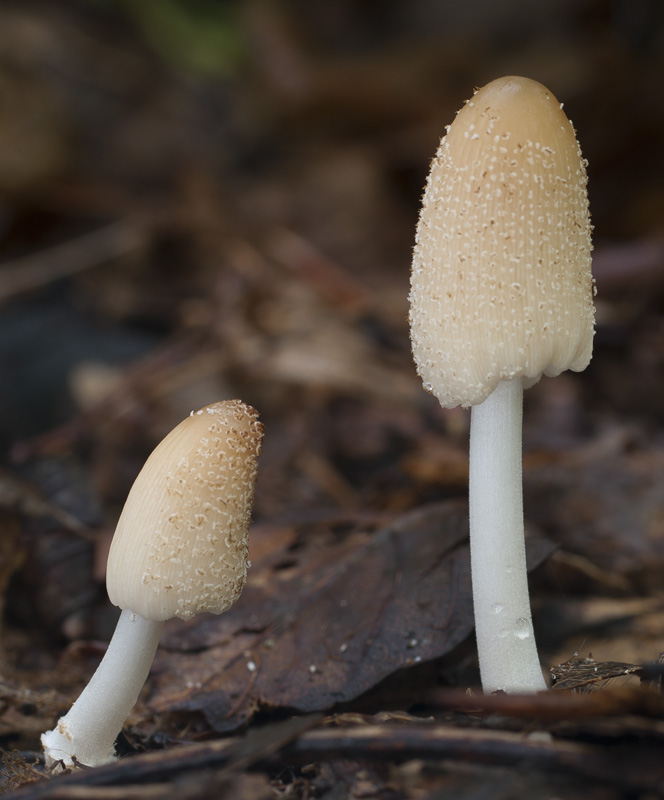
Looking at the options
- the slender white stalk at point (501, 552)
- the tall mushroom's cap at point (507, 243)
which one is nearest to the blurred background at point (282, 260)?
the slender white stalk at point (501, 552)

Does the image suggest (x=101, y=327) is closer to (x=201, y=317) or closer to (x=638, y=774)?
(x=201, y=317)

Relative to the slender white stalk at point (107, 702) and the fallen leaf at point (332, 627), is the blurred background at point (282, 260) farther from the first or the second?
the slender white stalk at point (107, 702)

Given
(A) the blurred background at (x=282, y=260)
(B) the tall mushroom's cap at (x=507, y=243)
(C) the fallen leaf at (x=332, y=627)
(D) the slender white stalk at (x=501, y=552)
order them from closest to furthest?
1. (B) the tall mushroom's cap at (x=507, y=243)
2. (D) the slender white stalk at (x=501, y=552)
3. (C) the fallen leaf at (x=332, y=627)
4. (A) the blurred background at (x=282, y=260)

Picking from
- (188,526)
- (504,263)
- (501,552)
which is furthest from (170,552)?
(504,263)

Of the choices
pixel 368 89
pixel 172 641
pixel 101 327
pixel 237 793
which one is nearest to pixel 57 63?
pixel 368 89

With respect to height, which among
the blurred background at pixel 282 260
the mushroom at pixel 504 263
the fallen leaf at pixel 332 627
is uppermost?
the blurred background at pixel 282 260

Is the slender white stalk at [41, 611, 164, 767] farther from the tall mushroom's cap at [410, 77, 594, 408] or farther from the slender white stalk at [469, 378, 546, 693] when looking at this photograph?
the tall mushroom's cap at [410, 77, 594, 408]

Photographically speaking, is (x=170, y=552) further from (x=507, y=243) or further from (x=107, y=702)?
(x=507, y=243)
